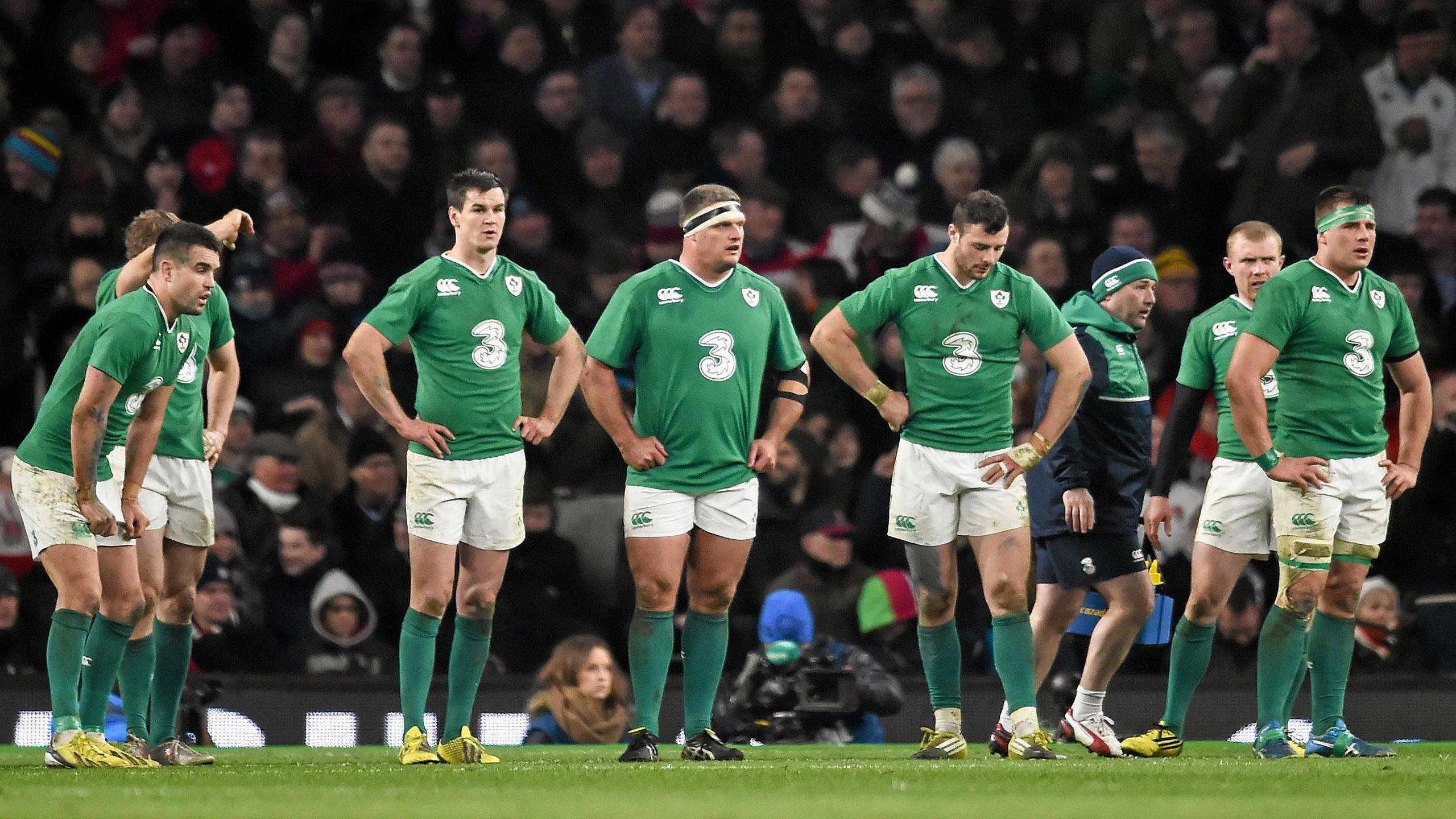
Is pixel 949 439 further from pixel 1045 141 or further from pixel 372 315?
pixel 1045 141

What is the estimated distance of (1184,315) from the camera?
502 inches

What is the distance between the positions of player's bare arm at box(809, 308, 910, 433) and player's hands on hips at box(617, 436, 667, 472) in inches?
32.5

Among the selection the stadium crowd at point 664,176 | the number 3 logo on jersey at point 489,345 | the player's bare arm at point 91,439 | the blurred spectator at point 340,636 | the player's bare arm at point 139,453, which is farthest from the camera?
the stadium crowd at point 664,176

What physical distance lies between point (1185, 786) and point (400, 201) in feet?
28.2

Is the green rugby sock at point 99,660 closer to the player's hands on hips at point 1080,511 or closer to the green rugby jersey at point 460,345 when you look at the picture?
the green rugby jersey at point 460,345

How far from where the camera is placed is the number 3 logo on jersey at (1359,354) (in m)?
8.00

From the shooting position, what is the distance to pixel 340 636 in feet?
36.2

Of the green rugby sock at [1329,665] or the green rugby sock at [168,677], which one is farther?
the green rugby sock at [1329,665]

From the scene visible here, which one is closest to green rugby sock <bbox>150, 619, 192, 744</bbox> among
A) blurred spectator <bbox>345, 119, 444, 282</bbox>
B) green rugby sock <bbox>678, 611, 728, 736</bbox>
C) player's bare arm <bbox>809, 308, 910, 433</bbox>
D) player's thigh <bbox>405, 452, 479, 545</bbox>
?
Answer: player's thigh <bbox>405, 452, 479, 545</bbox>

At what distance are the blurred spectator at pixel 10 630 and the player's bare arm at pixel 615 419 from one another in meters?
4.46

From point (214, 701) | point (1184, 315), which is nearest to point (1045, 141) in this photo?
point (1184, 315)

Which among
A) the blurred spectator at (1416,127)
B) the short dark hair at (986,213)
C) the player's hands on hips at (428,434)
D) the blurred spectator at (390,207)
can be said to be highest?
the blurred spectator at (1416,127)

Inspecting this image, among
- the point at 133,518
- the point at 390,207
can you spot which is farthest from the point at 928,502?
the point at 390,207

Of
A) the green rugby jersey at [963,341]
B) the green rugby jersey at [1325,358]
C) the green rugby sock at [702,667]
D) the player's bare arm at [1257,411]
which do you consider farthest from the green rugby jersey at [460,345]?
the green rugby jersey at [1325,358]
